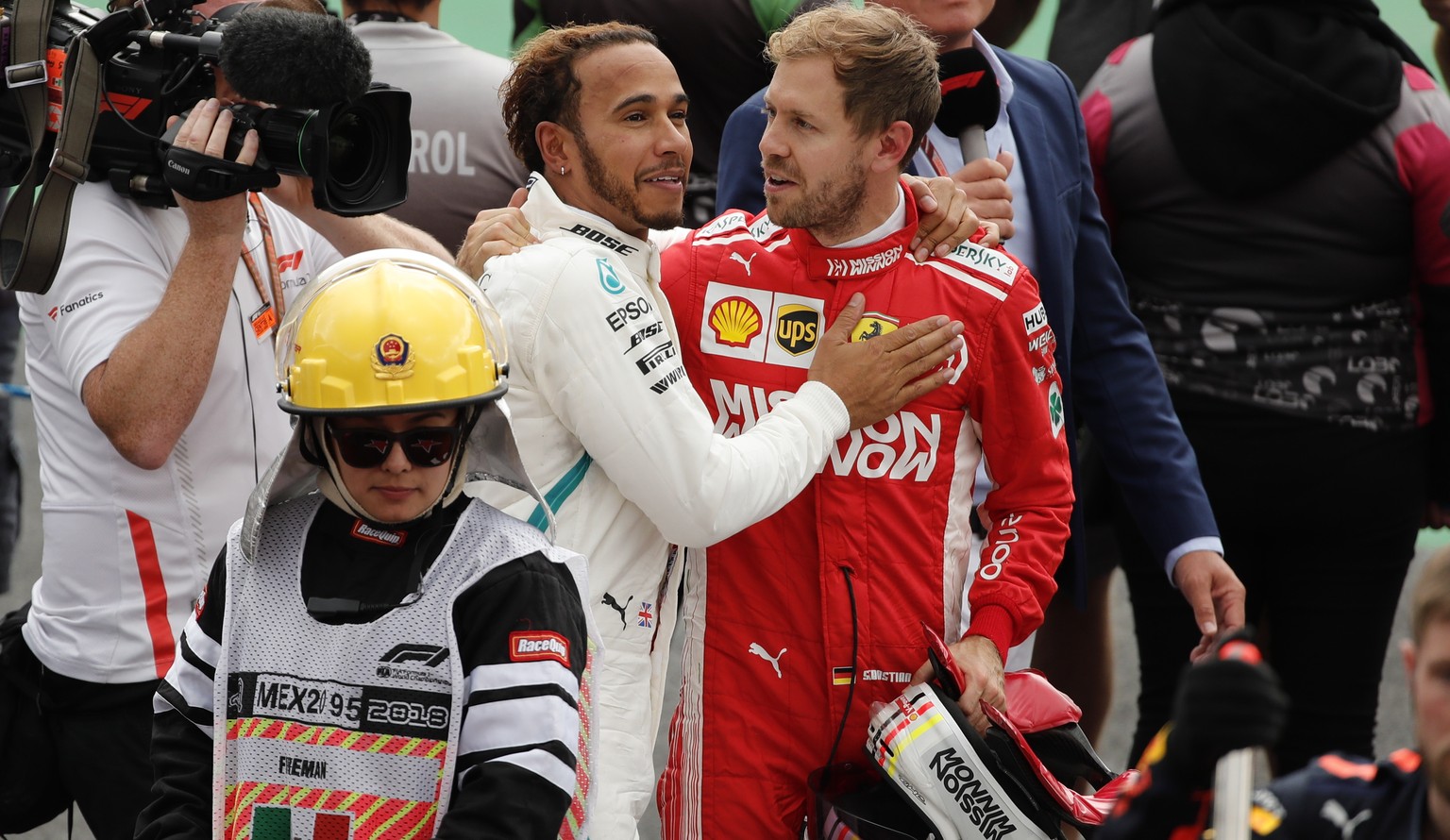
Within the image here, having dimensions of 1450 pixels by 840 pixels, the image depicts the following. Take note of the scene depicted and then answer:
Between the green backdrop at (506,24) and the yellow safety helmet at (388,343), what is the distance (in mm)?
5753

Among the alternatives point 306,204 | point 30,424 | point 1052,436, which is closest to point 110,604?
point 306,204

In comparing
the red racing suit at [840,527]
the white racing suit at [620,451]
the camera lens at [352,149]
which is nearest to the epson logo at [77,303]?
the camera lens at [352,149]

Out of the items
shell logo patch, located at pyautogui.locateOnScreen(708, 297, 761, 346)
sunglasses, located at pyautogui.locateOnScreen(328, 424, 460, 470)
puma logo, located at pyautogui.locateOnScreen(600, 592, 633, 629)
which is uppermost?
sunglasses, located at pyautogui.locateOnScreen(328, 424, 460, 470)

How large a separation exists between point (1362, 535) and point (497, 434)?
2.46 metres

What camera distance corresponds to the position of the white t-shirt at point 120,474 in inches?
130

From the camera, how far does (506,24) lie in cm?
861

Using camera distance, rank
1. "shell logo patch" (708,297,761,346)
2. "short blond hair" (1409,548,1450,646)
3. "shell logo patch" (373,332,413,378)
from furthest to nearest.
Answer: "shell logo patch" (708,297,761,346)
"shell logo patch" (373,332,413,378)
"short blond hair" (1409,548,1450,646)

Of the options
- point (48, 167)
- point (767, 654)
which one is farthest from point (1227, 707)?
point (48, 167)

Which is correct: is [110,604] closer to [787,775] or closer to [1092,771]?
[787,775]

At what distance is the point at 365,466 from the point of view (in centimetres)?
258

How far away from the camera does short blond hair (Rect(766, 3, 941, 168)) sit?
132 inches

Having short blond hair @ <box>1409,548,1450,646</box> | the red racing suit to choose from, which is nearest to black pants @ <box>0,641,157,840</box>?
the red racing suit

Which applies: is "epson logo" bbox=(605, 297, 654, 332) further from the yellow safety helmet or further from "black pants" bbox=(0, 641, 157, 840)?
"black pants" bbox=(0, 641, 157, 840)

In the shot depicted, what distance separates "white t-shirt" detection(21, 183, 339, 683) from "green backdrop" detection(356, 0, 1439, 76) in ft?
16.5
